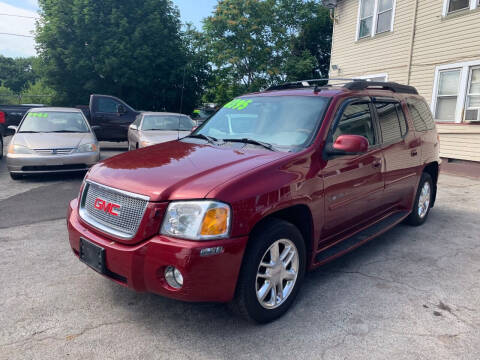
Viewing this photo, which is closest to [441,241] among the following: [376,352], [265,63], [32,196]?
[376,352]

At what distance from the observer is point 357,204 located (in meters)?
3.64

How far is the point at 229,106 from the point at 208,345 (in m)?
2.70

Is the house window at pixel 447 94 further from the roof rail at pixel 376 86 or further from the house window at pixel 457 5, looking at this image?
the roof rail at pixel 376 86

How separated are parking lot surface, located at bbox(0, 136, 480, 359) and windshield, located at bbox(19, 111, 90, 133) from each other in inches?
173

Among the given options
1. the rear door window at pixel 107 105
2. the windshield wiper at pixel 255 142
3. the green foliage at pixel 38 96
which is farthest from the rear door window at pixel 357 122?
the green foliage at pixel 38 96

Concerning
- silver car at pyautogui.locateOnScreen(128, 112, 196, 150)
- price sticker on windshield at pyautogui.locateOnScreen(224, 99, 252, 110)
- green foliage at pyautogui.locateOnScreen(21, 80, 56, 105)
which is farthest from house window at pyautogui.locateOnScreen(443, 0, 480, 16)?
green foliage at pyautogui.locateOnScreen(21, 80, 56, 105)

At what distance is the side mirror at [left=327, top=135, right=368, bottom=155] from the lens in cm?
316

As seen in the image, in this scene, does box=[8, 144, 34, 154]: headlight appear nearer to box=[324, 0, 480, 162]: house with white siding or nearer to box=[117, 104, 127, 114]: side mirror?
box=[117, 104, 127, 114]: side mirror

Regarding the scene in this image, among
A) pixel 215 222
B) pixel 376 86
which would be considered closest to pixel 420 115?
pixel 376 86

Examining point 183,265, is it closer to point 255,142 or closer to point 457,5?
point 255,142

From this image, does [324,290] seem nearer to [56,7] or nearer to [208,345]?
[208,345]

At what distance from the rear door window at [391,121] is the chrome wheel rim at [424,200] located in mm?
1147

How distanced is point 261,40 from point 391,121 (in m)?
21.8

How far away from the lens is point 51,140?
7637mm
